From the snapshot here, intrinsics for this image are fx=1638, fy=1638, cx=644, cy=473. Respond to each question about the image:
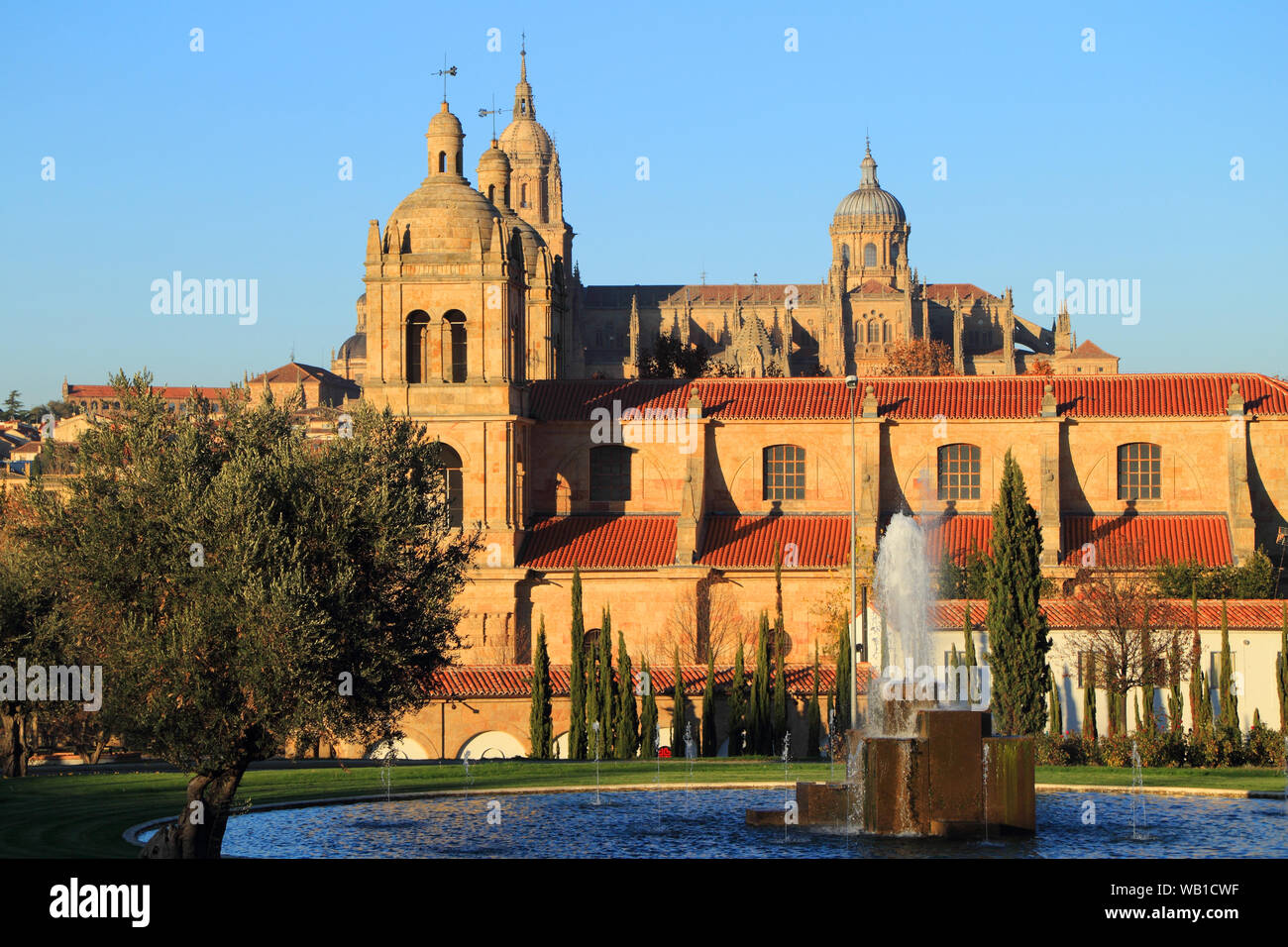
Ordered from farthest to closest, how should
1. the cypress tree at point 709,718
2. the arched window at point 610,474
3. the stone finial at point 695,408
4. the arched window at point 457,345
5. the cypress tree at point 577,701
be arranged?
the arched window at point 610,474
the stone finial at point 695,408
the arched window at point 457,345
the cypress tree at point 709,718
the cypress tree at point 577,701

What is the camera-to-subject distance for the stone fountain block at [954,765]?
25.4 meters

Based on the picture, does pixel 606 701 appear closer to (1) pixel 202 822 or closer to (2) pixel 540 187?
(1) pixel 202 822

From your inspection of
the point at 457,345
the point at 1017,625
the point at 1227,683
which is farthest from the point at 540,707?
the point at 1227,683

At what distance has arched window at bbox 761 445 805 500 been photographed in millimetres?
60656

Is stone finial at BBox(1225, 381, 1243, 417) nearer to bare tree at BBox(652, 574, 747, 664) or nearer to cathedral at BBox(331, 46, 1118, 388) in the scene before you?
bare tree at BBox(652, 574, 747, 664)

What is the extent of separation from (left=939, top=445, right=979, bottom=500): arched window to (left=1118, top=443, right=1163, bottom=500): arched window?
5140 millimetres

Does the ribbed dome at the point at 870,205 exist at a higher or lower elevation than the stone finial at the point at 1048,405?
higher

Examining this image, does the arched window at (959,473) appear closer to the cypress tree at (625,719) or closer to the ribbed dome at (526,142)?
the cypress tree at (625,719)

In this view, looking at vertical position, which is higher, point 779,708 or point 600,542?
point 600,542

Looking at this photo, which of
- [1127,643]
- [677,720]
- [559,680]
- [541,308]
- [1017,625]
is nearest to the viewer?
[1017,625]

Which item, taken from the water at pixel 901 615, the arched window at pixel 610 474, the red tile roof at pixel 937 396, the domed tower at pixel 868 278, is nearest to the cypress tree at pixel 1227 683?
the water at pixel 901 615

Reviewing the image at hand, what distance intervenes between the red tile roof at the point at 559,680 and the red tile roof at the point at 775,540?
242 inches

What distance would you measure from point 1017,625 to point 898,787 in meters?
16.3

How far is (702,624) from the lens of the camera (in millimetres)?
57031
